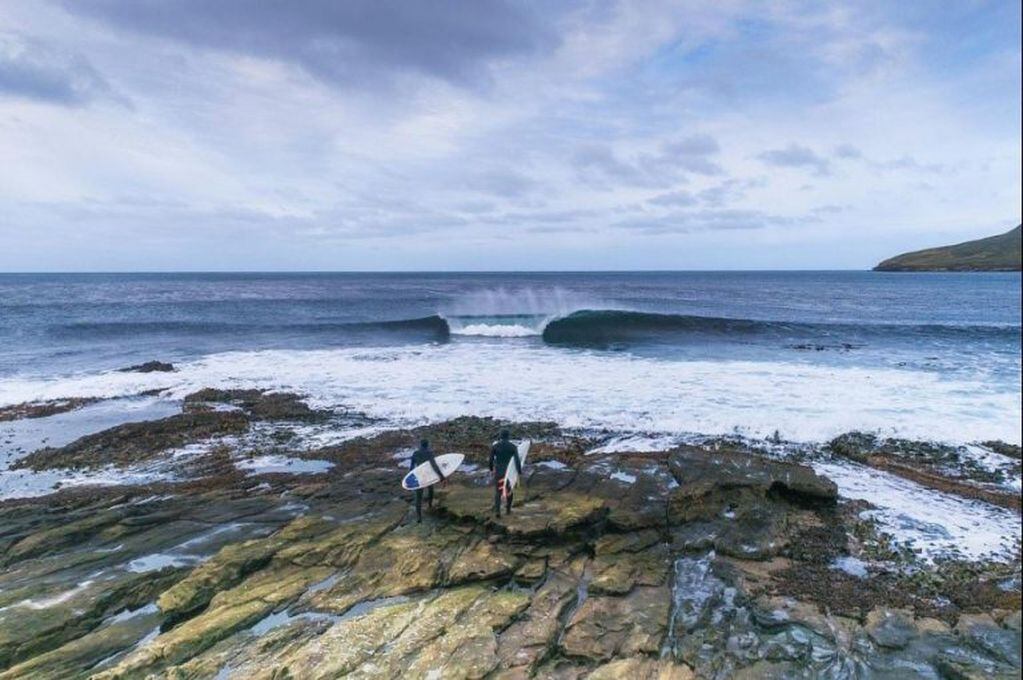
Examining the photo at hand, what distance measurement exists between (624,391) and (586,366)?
559cm

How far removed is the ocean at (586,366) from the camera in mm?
17859

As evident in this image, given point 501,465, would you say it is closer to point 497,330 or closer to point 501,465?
point 501,465

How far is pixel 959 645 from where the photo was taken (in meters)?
6.79

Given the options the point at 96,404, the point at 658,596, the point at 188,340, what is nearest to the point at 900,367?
the point at 658,596

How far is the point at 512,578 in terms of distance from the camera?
8344 mm

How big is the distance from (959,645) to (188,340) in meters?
40.6

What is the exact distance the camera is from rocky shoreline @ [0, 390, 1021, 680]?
6645 mm

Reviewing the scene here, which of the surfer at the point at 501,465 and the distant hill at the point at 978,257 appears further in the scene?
A: the distant hill at the point at 978,257

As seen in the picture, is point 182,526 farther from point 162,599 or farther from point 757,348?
point 757,348

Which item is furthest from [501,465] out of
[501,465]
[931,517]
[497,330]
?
[497,330]

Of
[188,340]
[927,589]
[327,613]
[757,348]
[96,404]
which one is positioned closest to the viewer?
[327,613]

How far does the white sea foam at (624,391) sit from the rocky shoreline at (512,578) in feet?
10.8

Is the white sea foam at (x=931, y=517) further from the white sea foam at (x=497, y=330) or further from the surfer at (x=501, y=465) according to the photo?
the white sea foam at (x=497, y=330)

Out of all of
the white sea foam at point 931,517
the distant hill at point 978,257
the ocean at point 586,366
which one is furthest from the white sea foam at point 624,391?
the distant hill at point 978,257
